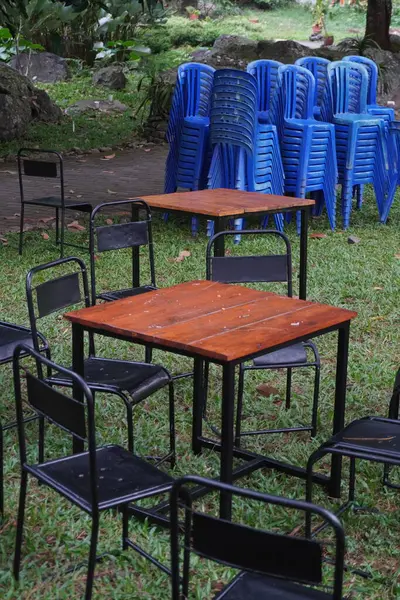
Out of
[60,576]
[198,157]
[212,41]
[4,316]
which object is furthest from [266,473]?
[212,41]

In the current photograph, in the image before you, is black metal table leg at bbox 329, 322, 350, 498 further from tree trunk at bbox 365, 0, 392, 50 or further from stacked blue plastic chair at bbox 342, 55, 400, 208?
tree trunk at bbox 365, 0, 392, 50

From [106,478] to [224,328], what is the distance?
2.47 ft

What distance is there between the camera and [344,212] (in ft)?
28.9

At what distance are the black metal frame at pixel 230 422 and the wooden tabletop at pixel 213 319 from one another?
0.08 feet

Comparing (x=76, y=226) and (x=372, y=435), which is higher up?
(x=372, y=435)

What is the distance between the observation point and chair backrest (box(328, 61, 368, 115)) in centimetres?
912

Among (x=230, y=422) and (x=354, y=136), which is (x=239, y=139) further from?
(x=230, y=422)

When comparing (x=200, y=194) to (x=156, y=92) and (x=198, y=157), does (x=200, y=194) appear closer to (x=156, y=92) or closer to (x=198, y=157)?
(x=198, y=157)

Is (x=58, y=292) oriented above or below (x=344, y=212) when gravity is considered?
above

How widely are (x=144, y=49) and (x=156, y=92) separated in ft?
24.5

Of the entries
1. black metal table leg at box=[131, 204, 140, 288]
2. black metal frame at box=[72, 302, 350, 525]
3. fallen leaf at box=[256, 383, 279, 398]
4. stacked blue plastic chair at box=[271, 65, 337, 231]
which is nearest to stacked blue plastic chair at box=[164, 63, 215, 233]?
stacked blue plastic chair at box=[271, 65, 337, 231]

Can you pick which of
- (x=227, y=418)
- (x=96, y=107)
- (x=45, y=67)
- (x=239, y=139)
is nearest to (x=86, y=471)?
(x=227, y=418)

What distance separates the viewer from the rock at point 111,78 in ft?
61.3

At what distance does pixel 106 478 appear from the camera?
9.37ft
